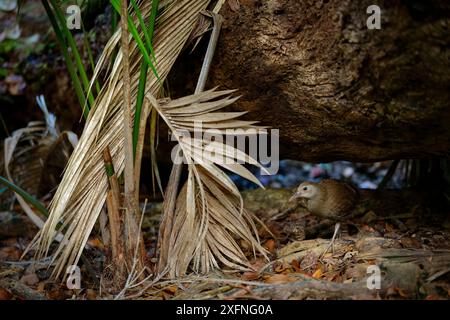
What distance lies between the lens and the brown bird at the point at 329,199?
3.91 meters

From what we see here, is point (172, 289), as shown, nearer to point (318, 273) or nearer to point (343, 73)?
point (318, 273)

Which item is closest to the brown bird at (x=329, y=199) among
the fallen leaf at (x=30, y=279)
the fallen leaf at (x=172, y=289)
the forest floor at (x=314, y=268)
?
the forest floor at (x=314, y=268)

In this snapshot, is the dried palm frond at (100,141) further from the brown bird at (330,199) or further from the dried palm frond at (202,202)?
the brown bird at (330,199)

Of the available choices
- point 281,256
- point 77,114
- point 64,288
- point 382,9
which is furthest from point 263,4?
point 77,114

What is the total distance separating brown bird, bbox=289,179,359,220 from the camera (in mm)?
3906

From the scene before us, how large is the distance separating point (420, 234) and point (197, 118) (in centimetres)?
183

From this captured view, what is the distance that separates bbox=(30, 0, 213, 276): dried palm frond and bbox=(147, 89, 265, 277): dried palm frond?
274mm

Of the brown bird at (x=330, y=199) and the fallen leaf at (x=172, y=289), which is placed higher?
the brown bird at (x=330, y=199)

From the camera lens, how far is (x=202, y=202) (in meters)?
3.28

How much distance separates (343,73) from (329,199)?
3.64 ft

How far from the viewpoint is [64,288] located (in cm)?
337

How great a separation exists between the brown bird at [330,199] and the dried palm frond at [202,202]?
0.70m

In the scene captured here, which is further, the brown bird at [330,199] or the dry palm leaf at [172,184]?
the brown bird at [330,199]

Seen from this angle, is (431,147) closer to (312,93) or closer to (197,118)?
(312,93)
